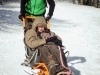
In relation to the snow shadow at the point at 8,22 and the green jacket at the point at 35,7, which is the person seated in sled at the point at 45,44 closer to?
the green jacket at the point at 35,7

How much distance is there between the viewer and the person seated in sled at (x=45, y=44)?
13.6 ft

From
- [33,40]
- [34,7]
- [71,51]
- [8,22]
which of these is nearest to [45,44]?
[33,40]

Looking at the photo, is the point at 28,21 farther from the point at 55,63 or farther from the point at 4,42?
the point at 4,42

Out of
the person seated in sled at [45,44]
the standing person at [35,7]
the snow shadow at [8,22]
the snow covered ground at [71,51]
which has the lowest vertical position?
the snow shadow at [8,22]

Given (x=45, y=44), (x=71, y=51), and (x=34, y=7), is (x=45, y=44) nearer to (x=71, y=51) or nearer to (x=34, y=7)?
(x=34, y=7)

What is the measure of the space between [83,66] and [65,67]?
2530mm

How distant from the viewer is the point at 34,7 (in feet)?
18.5

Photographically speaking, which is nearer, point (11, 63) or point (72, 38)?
point (11, 63)

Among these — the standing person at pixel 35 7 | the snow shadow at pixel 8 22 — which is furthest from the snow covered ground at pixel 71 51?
the standing person at pixel 35 7

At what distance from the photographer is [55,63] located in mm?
4117

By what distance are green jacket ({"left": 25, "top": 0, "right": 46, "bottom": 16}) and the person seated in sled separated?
858mm

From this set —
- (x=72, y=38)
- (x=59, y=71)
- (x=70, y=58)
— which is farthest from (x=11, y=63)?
(x=72, y=38)

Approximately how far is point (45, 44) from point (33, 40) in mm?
234

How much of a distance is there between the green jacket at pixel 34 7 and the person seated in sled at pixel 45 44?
86 cm
